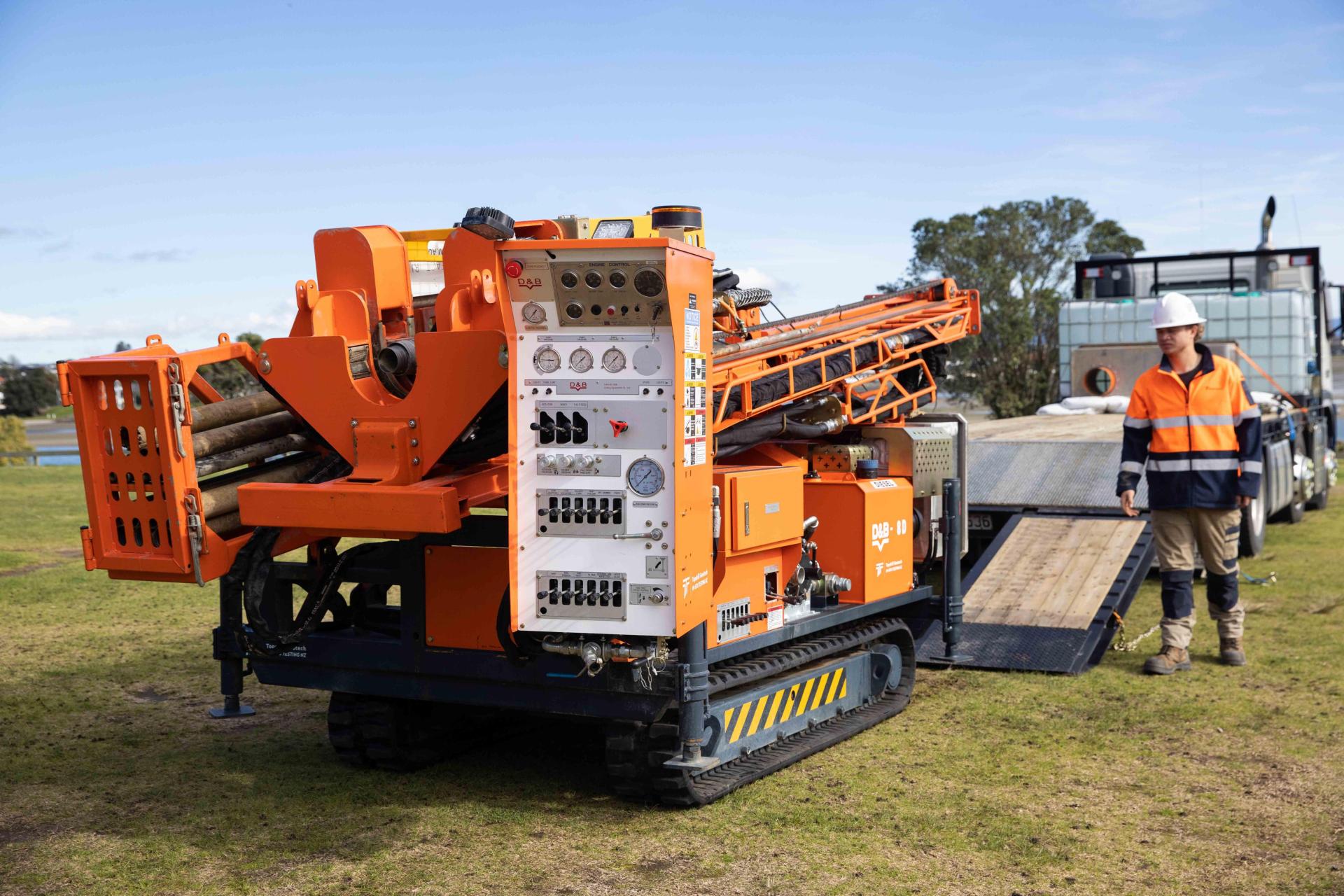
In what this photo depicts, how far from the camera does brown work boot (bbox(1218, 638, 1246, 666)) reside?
8.46 m

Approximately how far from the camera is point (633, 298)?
514 cm

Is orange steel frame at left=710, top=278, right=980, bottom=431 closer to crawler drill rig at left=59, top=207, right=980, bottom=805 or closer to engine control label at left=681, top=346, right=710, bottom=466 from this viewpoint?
crawler drill rig at left=59, top=207, right=980, bottom=805

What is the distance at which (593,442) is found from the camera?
204 inches

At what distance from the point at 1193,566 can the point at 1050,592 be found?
1074 millimetres

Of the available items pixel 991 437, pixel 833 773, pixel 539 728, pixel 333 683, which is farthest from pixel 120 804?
pixel 991 437

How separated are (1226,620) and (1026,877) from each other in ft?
13.8

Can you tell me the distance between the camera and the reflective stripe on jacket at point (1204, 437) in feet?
27.0

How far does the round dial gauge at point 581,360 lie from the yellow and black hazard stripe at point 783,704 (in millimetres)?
1771

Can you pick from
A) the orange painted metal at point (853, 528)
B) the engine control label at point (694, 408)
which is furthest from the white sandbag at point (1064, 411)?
the engine control label at point (694, 408)

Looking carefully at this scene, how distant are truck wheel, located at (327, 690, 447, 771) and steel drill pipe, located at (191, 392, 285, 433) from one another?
1.36m

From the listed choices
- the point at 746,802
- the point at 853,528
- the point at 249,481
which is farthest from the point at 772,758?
the point at 249,481

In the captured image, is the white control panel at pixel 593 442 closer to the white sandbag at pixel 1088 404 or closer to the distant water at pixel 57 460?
the white sandbag at pixel 1088 404

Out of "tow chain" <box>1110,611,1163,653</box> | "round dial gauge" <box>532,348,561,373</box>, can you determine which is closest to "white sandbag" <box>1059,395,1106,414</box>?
"tow chain" <box>1110,611,1163,653</box>

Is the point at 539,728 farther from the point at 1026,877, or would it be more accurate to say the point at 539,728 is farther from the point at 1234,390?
the point at 1234,390
